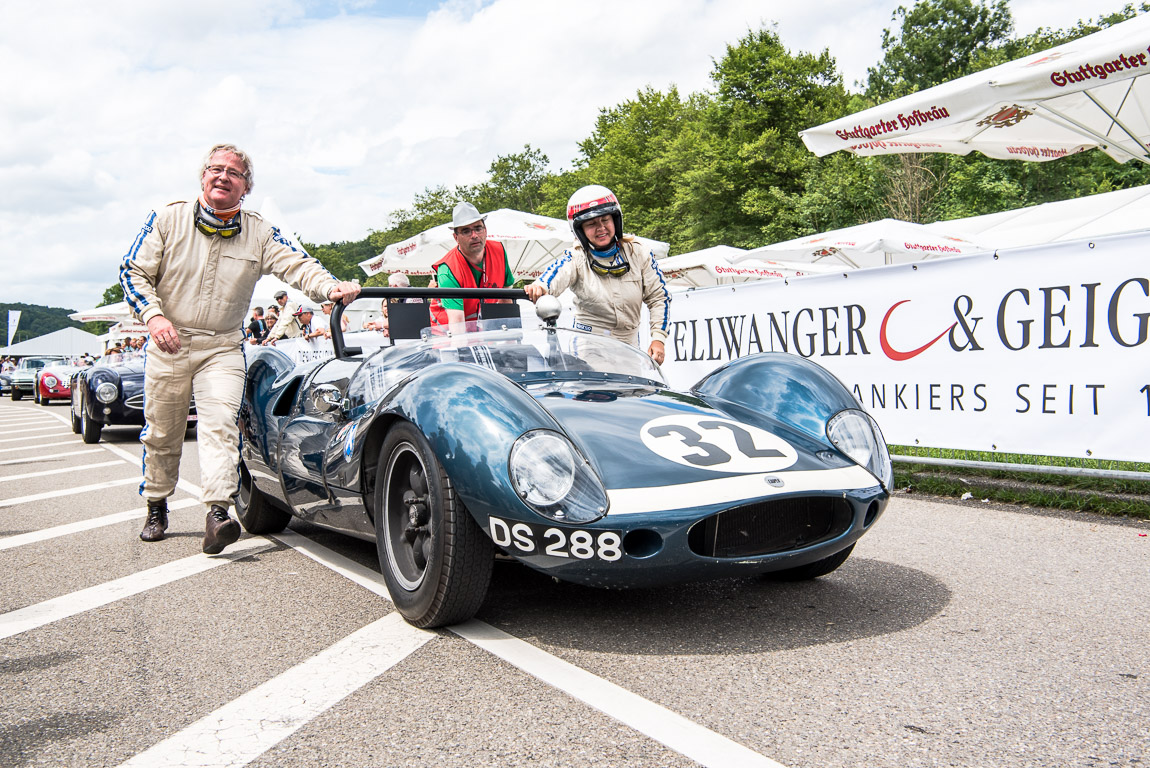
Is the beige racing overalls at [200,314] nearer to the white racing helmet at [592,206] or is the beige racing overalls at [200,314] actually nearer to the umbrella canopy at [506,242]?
the white racing helmet at [592,206]

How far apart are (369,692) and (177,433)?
9.35ft

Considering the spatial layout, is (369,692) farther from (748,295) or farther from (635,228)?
(635,228)

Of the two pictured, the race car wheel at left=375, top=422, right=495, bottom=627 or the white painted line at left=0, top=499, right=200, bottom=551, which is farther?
the white painted line at left=0, top=499, right=200, bottom=551

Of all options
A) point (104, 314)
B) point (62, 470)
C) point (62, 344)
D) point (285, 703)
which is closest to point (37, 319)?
point (62, 344)

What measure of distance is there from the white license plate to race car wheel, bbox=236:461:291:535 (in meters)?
2.60

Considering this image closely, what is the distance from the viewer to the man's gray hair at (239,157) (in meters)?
4.39

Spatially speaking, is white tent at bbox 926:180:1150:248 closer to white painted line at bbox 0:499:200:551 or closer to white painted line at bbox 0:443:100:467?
white painted line at bbox 0:499:200:551

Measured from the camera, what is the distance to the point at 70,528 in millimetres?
5023

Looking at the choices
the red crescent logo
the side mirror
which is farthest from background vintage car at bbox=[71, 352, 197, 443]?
the red crescent logo

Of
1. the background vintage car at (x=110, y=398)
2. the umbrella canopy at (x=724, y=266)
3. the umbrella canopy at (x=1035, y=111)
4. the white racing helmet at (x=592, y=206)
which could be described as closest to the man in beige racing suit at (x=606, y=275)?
the white racing helmet at (x=592, y=206)

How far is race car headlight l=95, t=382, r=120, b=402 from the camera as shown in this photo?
34.2 feet

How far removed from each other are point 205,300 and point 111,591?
62.3 inches

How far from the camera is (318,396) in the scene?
3.79 metres

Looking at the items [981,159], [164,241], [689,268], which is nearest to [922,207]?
[981,159]
